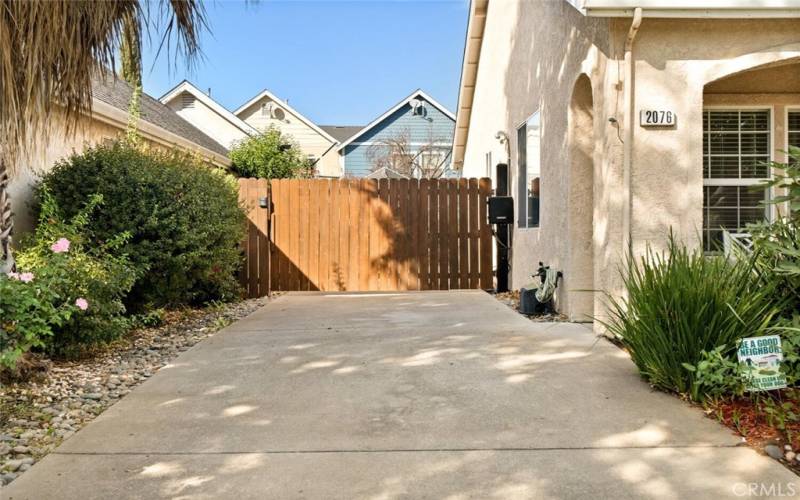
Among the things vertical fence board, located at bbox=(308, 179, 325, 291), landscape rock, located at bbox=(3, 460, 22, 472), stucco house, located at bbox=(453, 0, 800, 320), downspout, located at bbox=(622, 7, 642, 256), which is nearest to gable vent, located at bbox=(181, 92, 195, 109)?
vertical fence board, located at bbox=(308, 179, 325, 291)

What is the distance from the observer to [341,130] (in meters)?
35.6

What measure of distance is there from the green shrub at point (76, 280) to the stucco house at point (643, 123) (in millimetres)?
4428

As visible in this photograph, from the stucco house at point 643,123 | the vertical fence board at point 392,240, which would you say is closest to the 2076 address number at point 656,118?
the stucco house at point 643,123

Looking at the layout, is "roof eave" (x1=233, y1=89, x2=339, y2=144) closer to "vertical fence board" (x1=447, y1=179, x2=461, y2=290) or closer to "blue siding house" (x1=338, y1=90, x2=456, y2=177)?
"blue siding house" (x1=338, y1=90, x2=456, y2=177)

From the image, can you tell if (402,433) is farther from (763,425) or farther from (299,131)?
(299,131)

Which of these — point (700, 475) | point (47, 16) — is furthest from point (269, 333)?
point (700, 475)

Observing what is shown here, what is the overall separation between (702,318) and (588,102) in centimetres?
361

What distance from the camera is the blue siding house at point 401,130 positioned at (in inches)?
1120

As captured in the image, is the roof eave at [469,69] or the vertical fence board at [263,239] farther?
the roof eave at [469,69]

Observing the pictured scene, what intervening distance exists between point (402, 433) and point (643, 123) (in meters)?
3.79

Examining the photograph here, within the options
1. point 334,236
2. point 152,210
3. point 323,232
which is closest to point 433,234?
point 334,236

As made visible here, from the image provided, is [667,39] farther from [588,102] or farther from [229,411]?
[229,411]

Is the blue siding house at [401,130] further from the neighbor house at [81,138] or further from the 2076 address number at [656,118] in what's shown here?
the 2076 address number at [656,118]

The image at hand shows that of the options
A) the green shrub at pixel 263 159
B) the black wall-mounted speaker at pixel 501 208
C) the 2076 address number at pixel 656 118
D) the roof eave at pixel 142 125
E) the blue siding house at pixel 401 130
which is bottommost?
the black wall-mounted speaker at pixel 501 208
